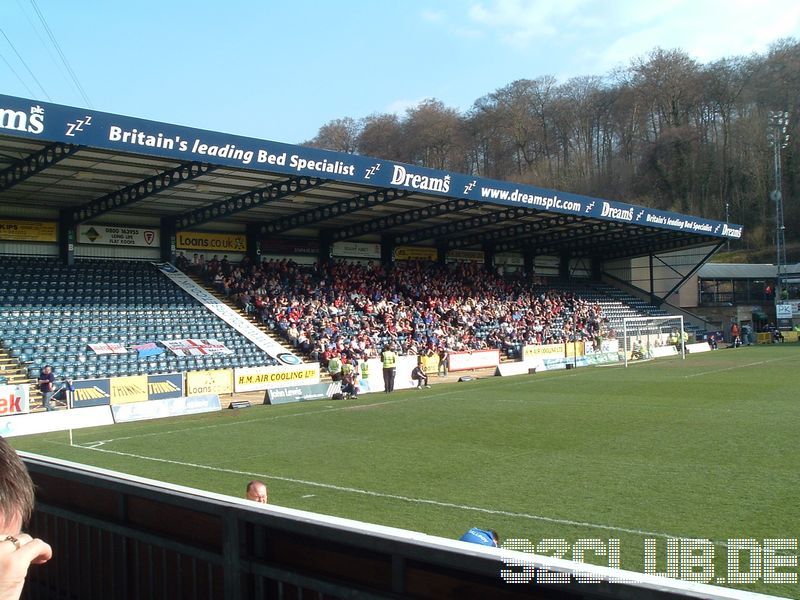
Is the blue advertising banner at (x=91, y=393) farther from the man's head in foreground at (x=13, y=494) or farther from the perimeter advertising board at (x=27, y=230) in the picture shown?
the man's head in foreground at (x=13, y=494)

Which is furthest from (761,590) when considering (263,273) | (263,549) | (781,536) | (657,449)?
(263,273)

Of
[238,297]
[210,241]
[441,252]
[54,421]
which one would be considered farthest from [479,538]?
[441,252]

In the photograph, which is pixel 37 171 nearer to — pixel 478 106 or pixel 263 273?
pixel 263 273

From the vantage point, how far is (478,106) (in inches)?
3300

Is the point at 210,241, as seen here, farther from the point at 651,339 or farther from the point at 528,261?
the point at 651,339

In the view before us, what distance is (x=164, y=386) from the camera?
22703 mm

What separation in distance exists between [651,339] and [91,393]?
1235 inches

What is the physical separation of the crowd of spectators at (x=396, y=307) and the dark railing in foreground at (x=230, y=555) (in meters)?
23.8

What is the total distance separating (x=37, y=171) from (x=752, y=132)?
6482 cm

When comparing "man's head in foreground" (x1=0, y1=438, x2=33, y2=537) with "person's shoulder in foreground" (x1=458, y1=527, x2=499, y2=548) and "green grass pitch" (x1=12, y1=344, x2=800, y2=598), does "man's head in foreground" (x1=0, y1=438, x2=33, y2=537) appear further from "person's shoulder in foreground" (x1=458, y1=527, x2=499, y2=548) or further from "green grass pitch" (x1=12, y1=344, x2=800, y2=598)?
"green grass pitch" (x1=12, y1=344, x2=800, y2=598)

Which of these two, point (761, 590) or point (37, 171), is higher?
point (37, 171)

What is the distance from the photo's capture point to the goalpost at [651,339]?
125 ft

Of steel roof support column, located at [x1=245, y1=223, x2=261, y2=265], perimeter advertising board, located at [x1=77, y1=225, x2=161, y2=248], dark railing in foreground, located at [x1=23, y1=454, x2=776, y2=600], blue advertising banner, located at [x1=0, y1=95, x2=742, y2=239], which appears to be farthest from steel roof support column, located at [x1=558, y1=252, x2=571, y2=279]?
dark railing in foreground, located at [x1=23, y1=454, x2=776, y2=600]

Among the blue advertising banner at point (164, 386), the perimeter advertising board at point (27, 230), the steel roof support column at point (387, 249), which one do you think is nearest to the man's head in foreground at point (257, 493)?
the blue advertising banner at point (164, 386)
